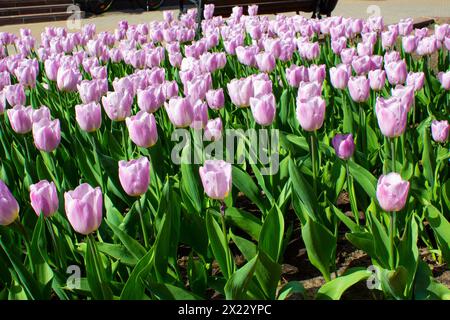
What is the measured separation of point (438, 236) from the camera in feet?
6.35

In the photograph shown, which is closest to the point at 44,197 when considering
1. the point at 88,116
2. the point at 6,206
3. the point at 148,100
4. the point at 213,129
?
the point at 6,206

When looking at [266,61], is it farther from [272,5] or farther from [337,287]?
[272,5]

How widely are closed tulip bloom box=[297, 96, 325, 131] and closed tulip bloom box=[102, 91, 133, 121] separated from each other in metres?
0.75

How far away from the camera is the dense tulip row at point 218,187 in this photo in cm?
172

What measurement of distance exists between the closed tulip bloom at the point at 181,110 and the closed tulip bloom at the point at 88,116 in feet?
0.92

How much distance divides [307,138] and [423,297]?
1014 millimetres

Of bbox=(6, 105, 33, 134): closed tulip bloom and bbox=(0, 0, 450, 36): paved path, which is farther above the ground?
bbox=(6, 105, 33, 134): closed tulip bloom

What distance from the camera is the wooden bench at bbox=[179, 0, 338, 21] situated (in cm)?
675

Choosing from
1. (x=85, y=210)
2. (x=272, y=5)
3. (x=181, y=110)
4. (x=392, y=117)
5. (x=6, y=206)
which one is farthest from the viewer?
(x=272, y=5)

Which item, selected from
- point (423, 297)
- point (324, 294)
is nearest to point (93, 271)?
point (324, 294)

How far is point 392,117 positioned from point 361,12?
9.63 meters

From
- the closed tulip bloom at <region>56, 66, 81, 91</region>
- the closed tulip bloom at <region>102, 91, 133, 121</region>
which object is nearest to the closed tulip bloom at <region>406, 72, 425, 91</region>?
the closed tulip bloom at <region>102, 91, 133, 121</region>

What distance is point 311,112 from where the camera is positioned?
6.73 feet

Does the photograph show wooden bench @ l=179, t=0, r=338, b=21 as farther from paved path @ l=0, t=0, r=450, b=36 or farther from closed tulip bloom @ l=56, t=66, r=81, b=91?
closed tulip bloom @ l=56, t=66, r=81, b=91
